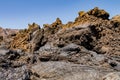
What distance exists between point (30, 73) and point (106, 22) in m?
15.5

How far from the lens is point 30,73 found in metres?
27.3

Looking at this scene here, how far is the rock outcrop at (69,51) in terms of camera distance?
1038 inches

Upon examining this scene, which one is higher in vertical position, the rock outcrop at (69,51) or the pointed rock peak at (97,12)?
the pointed rock peak at (97,12)

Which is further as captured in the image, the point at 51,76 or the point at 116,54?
the point at 116,54

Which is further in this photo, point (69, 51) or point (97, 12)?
point (97, 12)

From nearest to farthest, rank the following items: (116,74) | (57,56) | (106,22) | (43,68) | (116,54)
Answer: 1. (116,74)
2. (43,68)
3. (57,56)
4. (116,54)
5. (106,22)

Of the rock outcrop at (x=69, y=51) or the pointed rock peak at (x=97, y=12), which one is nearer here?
the rock outcrop at (x=69, y=51)

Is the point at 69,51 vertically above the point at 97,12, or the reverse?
the point at 97,12

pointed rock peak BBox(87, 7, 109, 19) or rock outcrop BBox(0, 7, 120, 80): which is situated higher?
pointed rock peak BBox(87, 7, 109, 19)

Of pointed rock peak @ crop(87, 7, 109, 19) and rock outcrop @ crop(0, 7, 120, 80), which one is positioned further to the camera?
pointed rock peak @ crop(87, 7, 109, 19)

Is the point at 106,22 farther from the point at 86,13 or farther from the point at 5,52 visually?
the point at 5,52

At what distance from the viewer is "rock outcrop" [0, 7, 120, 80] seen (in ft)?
86.5

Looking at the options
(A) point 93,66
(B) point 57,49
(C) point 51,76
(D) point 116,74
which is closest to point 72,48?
(B) point 57,49

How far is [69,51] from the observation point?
31.7 metres
